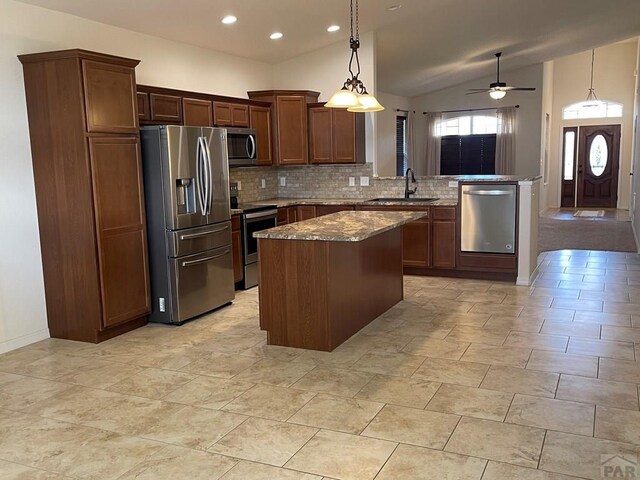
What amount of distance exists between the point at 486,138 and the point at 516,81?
1323mm

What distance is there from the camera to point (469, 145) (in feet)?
42.1

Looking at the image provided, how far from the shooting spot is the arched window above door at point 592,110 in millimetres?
13461

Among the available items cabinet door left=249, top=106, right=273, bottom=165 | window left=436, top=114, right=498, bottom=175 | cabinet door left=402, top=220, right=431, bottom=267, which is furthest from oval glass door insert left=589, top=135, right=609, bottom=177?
cabinet door left=249, top=106, right=273, bottom=165

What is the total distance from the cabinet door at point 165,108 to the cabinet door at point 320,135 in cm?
206

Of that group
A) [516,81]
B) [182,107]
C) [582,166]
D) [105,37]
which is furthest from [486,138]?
[105,37]

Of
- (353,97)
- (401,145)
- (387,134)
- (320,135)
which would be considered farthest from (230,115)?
(401,145)

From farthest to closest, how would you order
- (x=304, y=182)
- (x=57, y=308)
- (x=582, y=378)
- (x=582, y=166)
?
(x=582, y=166)
(x=304, y=182)
(x=57, y=308)
(x=582, y=378)

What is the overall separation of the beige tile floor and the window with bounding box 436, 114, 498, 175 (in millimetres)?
7797

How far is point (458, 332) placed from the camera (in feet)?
15.0

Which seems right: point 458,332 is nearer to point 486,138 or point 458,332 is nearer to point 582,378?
point 582,378

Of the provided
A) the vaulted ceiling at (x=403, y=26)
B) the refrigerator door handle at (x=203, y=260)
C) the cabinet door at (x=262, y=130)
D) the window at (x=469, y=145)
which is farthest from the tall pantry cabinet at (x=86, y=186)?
the window at (x=469, y=145)

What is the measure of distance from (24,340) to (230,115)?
3.23 meters

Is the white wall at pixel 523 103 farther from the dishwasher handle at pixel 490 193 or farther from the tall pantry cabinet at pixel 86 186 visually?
the tall pantry cabinet at pixel 86 186

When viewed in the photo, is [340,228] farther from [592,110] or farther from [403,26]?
[592,110]
